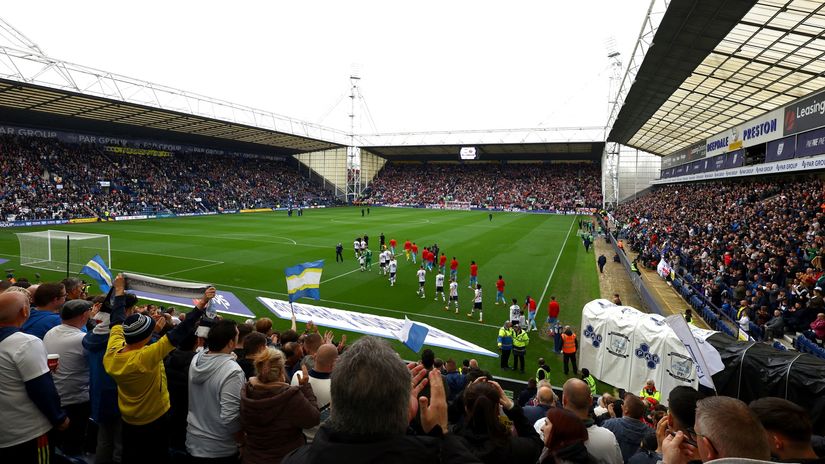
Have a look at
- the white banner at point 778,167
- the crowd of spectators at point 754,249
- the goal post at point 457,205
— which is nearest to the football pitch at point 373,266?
the crowd of spectators at point 754,249

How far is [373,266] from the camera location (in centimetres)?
2406

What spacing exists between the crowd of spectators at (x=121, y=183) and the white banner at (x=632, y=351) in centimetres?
4767

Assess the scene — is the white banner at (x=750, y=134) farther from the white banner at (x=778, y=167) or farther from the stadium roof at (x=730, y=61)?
the white banner at (x=778, y=167)

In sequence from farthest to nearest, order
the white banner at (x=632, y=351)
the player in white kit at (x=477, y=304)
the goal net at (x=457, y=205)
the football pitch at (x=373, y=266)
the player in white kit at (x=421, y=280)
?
1. the goal net at (x=457, y=205)
2. the player in white kit at (x=421, y=280)
3. the football pitch at (x=373, y=266)
4. the player in white kit at (x=477, y=304)
5. the white banner at (x=632, y=351)

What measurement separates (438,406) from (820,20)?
18758 mm

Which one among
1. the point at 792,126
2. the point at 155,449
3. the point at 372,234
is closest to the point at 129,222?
the point at 372,234

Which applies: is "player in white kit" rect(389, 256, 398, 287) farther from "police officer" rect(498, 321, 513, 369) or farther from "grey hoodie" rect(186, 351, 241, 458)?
"grey hoodie" rect(186, 351, 241, 458)

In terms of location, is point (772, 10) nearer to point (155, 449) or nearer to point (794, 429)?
point (794, 429)

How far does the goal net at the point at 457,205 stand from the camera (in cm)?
7077

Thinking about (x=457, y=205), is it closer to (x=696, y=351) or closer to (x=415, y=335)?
(x=415, y=335)

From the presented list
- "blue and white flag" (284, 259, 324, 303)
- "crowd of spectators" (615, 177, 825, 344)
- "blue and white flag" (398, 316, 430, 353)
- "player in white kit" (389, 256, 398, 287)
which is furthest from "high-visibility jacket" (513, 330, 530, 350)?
"player in white kit" (389, 256, 398, 287)

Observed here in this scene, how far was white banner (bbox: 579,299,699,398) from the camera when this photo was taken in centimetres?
965

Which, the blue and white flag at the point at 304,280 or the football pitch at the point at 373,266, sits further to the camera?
the football pitch at the point at 373,266

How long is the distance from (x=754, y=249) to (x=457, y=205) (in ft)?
176
